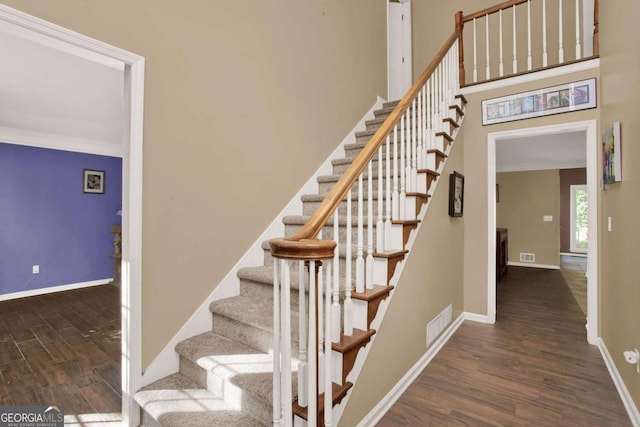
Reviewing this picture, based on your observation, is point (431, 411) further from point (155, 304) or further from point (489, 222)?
point (489, 222)

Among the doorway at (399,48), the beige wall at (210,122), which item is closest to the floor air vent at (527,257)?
the doorway at (399,48)

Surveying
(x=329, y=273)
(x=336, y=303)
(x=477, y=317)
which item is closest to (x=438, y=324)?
(x=477, y=317)

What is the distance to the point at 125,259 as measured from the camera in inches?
66.6

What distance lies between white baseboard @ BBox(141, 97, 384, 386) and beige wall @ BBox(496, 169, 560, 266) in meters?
6.13

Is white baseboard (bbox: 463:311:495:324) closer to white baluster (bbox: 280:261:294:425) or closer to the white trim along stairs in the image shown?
the white trim along stairs

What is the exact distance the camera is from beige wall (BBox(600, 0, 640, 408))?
1.83 meters

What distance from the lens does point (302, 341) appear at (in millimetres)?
1248

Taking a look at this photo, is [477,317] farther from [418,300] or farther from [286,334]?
[286,334]

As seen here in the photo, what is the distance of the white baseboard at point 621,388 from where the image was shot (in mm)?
1757

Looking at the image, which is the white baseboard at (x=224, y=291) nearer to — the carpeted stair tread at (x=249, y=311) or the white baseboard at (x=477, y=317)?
the carpeted stair tread at (x=249, y=311)

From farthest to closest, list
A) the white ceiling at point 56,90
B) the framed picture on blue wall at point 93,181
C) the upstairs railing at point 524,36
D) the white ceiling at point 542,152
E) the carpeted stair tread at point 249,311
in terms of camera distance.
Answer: the framed picture on blue wall at point 93,181 → the white ceiling at point 542,152 → the upstairs railing at point 524,36 → the white ceiling at point 56,90 → the carpeted stair tread at point 249,311

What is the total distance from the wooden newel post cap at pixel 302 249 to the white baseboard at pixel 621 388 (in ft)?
6.83

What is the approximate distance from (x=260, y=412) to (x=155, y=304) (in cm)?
87

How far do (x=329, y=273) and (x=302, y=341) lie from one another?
30cm
